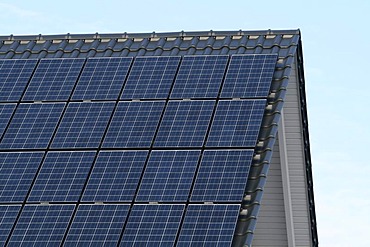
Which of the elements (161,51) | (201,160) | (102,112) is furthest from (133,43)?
(201,160)

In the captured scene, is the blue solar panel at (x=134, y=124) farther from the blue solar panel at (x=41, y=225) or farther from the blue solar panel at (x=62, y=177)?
the blue solar panel at (x=41, y=225)

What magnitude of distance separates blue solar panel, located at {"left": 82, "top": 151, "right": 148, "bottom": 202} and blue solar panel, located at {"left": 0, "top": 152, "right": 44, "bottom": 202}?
5.38 feet

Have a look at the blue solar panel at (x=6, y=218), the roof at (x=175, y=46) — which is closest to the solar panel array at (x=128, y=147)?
the blue solar panel at (x=6, y=218)

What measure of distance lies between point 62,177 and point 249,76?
6.27 metres

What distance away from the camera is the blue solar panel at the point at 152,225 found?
29.0 m

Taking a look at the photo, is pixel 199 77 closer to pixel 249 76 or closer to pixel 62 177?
pixel 249 76

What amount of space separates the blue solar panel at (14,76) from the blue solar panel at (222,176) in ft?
21.9

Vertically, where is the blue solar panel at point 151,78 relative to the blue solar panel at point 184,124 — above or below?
above

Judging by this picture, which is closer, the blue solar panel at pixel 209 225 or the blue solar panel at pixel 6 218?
the blue solar panel at pixel 209 225

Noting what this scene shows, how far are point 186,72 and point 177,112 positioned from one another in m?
2.11

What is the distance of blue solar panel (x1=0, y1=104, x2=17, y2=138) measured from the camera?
111ft

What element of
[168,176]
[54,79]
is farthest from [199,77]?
[168,176]

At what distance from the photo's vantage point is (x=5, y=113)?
1352 inches

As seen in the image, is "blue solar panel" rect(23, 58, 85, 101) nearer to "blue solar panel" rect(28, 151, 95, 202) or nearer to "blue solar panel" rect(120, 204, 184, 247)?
"blue solar panel" rect(28, 151, 95, 202)
